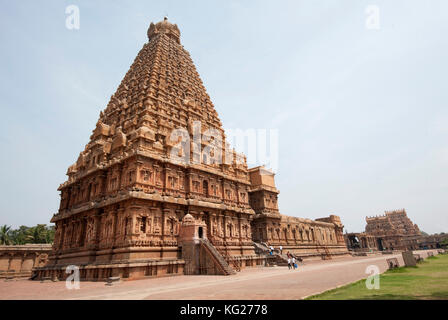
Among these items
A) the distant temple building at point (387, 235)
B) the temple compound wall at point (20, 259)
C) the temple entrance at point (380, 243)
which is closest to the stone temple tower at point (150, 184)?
the temple compound wall at point (20, 259)

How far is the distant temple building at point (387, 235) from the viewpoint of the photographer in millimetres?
77812

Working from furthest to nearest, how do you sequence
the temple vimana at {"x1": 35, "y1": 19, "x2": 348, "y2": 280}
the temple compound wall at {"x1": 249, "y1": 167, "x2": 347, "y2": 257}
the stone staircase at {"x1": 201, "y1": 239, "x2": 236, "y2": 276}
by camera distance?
1. the temple compound wall at {"x1": 249, "y1": 167, "x2": 347, "y2": 257}
2. the temple vimana at {"x1": 35, "y1": 19, "x2": 348, "y2": 280}
3. the stone staircase at {"x1": 201, "y1": 239, "x2": 236, "y2": 276}

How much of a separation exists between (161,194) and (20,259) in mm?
29046

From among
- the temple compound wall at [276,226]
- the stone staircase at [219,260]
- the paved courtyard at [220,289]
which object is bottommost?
the paved courtyard at [220,289]

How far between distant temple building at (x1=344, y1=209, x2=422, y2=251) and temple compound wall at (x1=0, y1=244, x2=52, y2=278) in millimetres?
73773

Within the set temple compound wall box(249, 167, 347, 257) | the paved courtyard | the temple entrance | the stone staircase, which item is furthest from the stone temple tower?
the temple entrance

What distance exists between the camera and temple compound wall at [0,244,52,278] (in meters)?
36.5

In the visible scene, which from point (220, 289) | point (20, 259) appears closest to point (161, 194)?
point (220, 289)

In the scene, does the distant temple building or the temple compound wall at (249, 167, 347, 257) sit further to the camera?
the distant temple building

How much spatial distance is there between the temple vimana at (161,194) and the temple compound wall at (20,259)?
481 inches

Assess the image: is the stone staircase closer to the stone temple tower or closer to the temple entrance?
the stone temple tower

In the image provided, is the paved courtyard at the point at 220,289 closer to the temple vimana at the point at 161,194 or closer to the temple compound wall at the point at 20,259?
the temple vimana at the point at 161,194

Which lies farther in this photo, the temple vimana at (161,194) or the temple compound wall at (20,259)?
the temple compound wall at (20,259)

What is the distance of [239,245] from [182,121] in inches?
637
